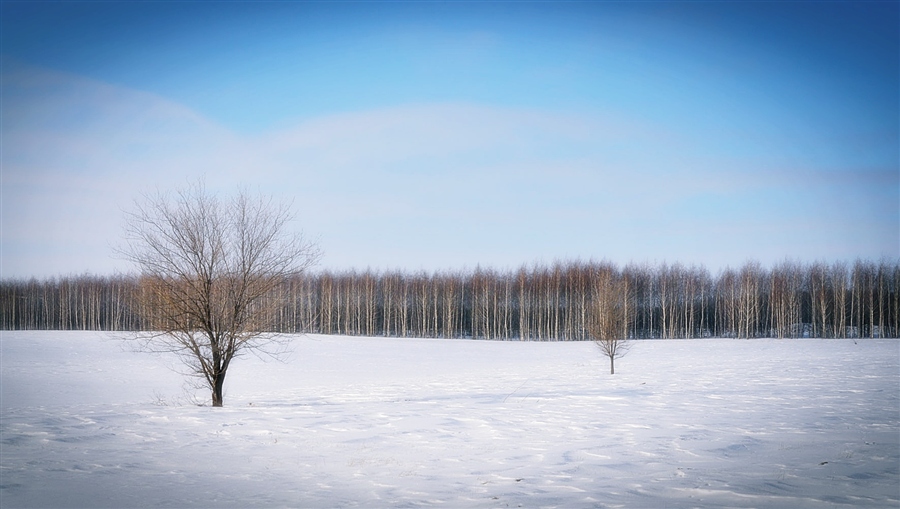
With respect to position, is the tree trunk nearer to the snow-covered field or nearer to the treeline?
the snow-covered field

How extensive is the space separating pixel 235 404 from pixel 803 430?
14.8 meters

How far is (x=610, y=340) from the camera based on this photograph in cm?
2548

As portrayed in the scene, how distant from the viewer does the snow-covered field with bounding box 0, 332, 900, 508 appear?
734cm

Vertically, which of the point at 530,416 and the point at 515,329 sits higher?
the point at 530,416

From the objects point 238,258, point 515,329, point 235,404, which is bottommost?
point 515,329

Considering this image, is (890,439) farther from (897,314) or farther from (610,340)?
(897,314)

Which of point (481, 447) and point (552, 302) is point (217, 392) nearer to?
point (481, 447)

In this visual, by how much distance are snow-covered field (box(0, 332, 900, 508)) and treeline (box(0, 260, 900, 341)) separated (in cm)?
4465

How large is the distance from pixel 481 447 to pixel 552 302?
62.0 m

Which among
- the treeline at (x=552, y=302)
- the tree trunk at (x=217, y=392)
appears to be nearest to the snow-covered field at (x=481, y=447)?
the tree trunk at (x=217, y=392)

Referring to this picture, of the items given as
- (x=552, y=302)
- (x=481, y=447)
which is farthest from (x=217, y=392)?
(x=552, y=302)

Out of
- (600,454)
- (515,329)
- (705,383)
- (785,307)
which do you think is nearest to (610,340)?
(705,383)

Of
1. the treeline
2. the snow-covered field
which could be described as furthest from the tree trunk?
the treeline

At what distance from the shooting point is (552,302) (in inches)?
2795
